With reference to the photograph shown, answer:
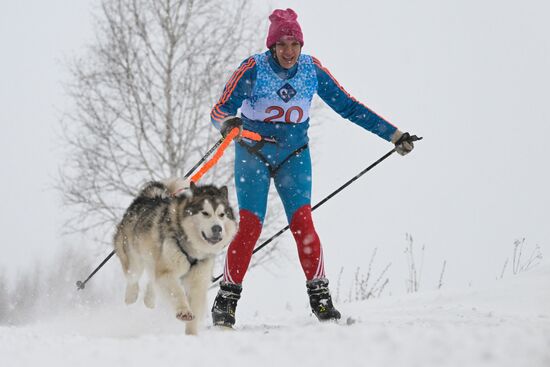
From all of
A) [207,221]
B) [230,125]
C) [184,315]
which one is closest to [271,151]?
[230,125]

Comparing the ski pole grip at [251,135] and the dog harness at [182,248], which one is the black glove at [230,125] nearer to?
the ski pole grip at [251,135]

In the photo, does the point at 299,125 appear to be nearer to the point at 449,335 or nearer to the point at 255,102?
the point at 255,102

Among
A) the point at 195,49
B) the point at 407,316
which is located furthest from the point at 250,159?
the point at 195,49

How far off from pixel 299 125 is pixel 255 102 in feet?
1.14

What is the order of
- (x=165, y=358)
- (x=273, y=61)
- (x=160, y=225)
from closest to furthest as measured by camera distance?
(x=165, y=358), (x=273, y=61), (x=160, y=225)

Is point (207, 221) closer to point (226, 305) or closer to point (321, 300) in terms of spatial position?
point (226, 305)

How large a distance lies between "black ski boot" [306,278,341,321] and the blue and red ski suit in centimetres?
5

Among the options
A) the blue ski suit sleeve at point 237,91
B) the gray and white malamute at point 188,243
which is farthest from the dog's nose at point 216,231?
the blue ski suit sleeve at point 237,91

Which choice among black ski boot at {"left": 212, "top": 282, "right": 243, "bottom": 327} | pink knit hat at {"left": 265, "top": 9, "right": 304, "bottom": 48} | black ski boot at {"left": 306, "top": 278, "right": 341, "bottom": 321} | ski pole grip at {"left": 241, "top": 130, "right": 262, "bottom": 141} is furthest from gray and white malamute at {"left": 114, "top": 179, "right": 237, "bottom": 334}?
pink knit hat at {"left": 265, "top": 9, "right": 304, "bottom": 48}

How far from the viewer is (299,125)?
3.87m

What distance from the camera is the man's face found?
367 cm

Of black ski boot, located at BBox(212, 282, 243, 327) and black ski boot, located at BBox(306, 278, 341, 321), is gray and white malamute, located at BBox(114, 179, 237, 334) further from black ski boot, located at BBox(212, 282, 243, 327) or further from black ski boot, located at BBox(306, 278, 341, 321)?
black ski boot, located at BBox(306, 278, 341, 321)

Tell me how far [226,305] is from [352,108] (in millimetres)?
1663

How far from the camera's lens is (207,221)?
377 cm
